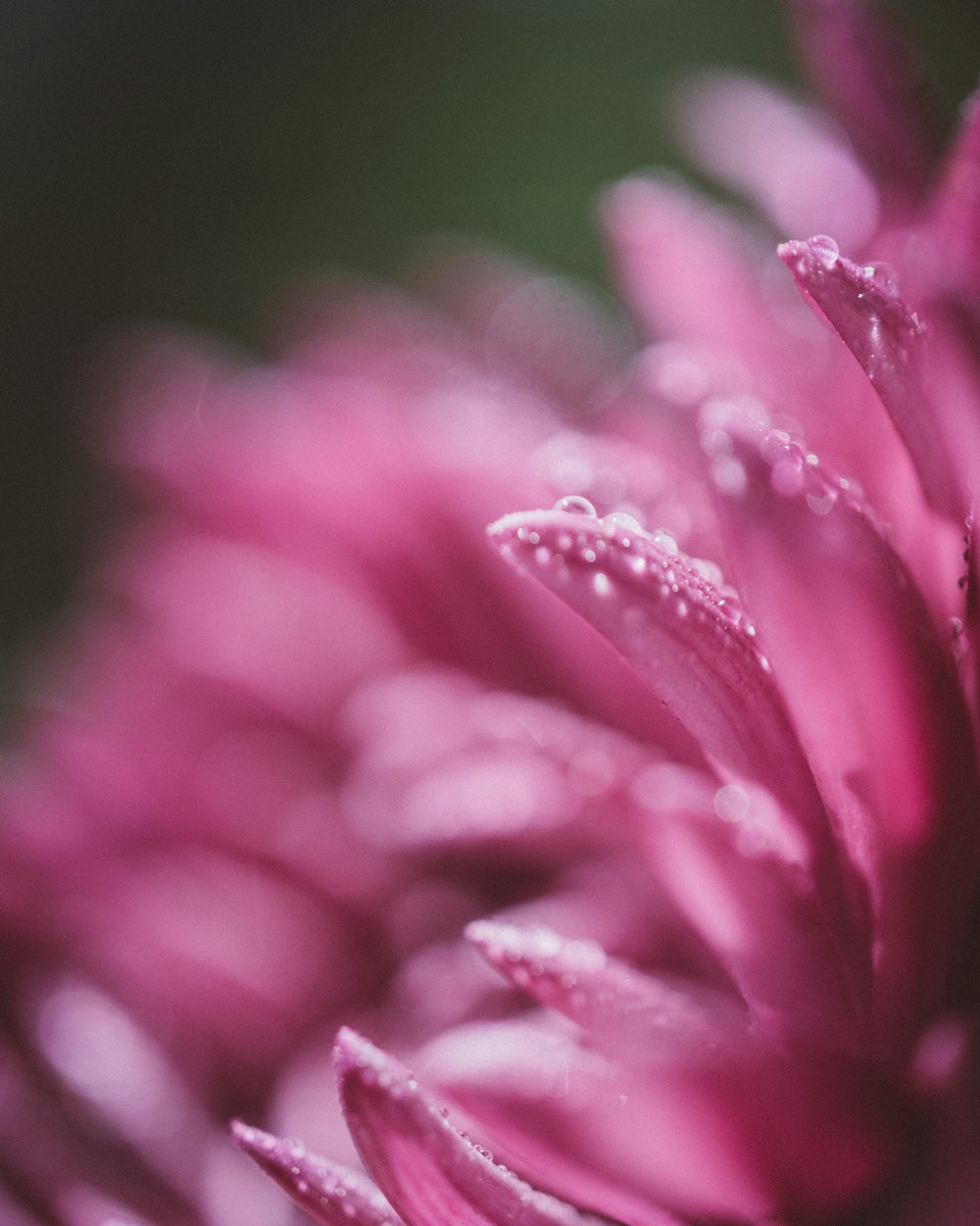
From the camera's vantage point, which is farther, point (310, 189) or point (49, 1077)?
point (310, 189)

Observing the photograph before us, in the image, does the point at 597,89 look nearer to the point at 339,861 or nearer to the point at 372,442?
the point at 372,442

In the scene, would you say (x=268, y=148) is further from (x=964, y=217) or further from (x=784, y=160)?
(x=964, y=217)

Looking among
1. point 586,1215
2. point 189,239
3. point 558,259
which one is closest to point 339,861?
point 586,1215

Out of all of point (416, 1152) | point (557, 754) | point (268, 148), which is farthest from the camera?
point (268, 148)

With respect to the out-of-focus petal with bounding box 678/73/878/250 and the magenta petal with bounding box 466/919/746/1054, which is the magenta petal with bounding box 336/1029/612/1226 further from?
the out-of-focus petal with bounding box 678/73/878/250

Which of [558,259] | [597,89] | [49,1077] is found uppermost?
[597,89]

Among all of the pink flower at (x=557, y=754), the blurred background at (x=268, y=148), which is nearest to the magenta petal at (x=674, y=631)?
the pink flower at (x=557, y=754)

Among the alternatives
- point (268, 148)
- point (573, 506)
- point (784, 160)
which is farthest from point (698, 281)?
point (268, 148)
